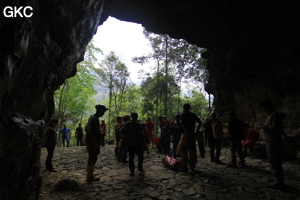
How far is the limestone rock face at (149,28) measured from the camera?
109 inches

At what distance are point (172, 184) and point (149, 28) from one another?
36.8 ft

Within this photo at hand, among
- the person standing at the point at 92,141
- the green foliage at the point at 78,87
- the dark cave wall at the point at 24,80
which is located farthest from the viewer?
the green foliage at the point at 78,87

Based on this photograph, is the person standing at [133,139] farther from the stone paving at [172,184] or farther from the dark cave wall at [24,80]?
the dark cave wall at [24,80]

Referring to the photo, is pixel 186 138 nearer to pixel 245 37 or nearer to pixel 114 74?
pixel 245 37

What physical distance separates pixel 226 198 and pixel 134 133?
10.2 ft

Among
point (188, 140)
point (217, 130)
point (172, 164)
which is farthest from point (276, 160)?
point (172, 164)

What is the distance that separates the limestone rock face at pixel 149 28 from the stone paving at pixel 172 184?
1.06 meters

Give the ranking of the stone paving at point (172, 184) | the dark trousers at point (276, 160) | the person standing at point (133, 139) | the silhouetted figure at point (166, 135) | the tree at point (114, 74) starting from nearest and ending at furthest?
the stone paving at point (172, 184) < the dark trousers at point (276, 160) < the person standing at point (133, 139) < the silhouetted figure at point (166, 135) < the tree at point (114, 74)

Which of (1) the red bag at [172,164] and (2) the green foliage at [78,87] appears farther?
(2) the green foliage at [78,87]

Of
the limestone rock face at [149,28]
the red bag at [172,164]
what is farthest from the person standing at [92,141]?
the red bag at [172,164]

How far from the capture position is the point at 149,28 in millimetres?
13008

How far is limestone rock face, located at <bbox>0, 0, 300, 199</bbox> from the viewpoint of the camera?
276cm

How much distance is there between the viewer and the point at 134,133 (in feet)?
18.9

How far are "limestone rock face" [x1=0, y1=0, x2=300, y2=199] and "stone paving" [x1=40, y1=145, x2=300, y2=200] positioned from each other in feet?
3.48
